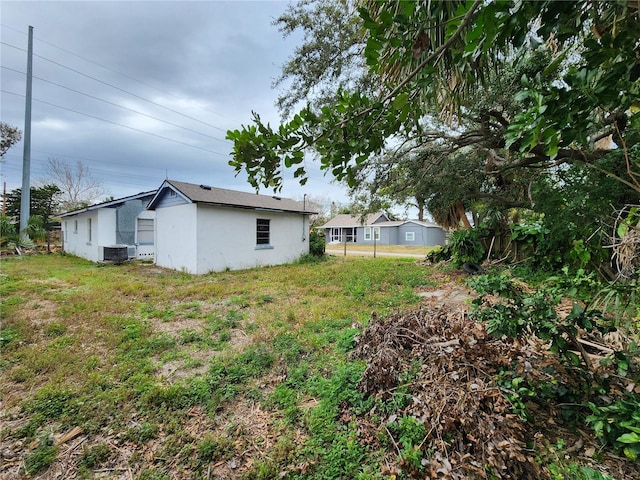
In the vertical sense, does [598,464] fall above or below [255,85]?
below

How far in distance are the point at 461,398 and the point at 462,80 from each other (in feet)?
7.28

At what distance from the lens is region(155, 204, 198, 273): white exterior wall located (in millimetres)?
9055

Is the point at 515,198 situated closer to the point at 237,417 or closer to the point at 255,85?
the point at 255,85

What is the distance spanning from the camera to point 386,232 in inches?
996

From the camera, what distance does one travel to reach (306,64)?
5.47 m

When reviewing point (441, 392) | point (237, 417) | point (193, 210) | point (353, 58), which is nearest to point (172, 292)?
point (193, 210)

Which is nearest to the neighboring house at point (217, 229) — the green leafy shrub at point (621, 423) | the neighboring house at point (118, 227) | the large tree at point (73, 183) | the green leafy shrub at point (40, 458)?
the neighboring house at point (118, 227)

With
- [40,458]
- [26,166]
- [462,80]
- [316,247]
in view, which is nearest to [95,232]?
[26,166]

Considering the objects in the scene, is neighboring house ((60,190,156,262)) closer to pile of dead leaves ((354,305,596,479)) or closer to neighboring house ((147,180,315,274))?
neighboring house ((147,180,315,274))

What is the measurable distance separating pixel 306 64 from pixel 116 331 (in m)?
6.09

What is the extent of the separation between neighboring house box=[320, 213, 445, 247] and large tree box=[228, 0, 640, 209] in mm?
19228

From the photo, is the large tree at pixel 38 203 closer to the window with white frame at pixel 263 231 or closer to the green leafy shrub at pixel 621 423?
the window with white frame at pixel 263 231

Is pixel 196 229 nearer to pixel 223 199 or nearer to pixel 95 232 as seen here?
pixel 223 199

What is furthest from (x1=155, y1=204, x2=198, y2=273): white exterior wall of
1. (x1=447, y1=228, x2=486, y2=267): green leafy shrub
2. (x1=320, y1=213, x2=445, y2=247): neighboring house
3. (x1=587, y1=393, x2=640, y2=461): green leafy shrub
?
(x1=320, y1=213, x2=445, y2=247): neighboring house
